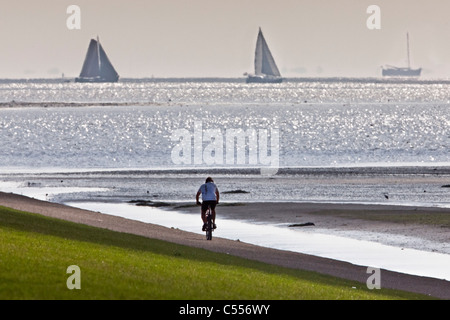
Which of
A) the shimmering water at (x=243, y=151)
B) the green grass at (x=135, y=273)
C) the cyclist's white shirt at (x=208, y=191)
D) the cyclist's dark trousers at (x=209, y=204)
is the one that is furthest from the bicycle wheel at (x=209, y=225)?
the shimmering water at (x=243, y=151)

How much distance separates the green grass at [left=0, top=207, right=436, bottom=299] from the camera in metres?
20.3

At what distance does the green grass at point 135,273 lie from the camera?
66.7 ft

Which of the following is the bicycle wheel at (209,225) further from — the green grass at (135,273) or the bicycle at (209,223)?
the green grass at (135,273)

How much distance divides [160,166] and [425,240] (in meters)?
49.4

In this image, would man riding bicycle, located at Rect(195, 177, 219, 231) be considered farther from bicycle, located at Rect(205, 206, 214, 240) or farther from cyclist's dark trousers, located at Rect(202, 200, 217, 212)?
bicycle, located at Rect(205, 206, 214, 240)

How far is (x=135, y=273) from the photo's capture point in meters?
23.1

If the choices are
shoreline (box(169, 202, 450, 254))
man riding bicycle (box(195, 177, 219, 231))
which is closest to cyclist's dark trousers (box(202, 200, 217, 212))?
man riding bicycle (box(195, 177, 219, 231))

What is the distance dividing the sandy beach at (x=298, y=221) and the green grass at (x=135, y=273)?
1.44 m

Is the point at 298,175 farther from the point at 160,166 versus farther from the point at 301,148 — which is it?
the point at 301,148

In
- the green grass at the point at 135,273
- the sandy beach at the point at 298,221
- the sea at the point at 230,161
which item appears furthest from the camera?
the sea at the point at 230,161

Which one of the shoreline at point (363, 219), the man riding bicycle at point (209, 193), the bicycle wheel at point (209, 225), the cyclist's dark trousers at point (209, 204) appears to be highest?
the man riding bicycle at point (209, 193)

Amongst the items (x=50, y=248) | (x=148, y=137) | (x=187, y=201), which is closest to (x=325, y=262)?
(x=50, y=248)

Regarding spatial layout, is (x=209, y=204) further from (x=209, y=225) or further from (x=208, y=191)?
(x=209, y=225)
